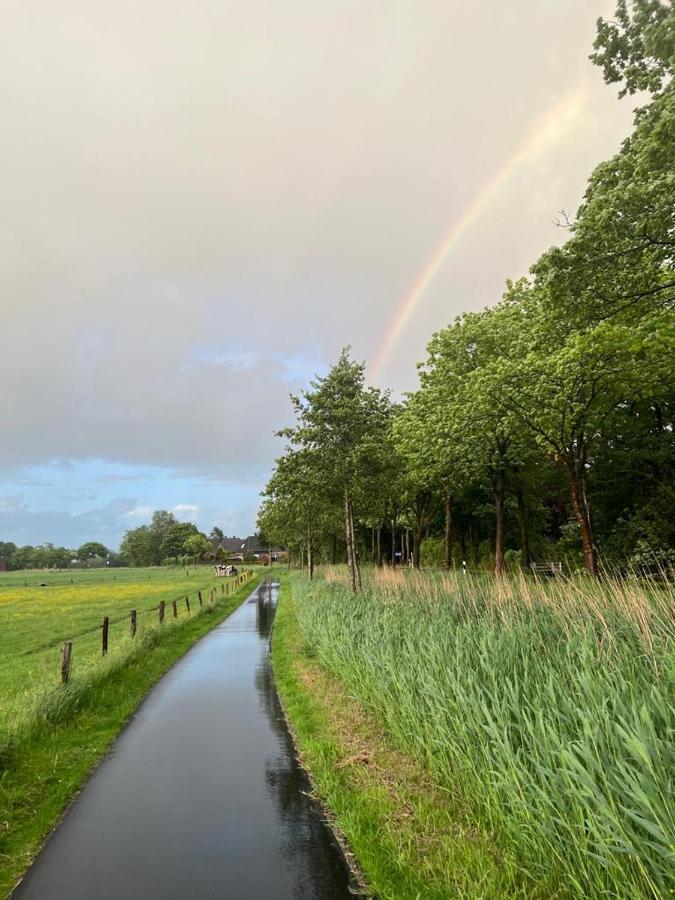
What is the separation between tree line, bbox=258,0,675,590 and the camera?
8602mm

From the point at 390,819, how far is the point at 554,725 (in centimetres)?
197

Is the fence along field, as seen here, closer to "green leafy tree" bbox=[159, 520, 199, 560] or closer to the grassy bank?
the grassy bank

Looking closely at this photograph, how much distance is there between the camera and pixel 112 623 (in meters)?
24.8

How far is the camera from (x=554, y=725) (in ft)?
13.2

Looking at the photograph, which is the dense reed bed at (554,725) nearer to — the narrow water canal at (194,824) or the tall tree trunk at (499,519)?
the narrow water canal at (194,824)

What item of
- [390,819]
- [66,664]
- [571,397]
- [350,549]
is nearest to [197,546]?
[350,549]

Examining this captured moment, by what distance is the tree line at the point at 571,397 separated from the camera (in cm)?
860

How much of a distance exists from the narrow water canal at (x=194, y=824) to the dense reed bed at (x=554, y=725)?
1411mm

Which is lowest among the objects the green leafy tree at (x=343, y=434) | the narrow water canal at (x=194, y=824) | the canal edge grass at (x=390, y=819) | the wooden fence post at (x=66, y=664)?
the narrow water canal at (x=194, y=824)

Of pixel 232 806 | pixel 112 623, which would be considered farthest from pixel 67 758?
pixel 112 623

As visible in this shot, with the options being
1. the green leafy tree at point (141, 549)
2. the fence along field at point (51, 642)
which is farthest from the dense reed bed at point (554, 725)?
the green leafy tree at point (141, 549)

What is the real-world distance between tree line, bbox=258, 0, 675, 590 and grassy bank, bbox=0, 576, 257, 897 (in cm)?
746

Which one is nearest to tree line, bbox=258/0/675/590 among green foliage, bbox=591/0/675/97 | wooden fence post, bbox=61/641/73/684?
green foliage, bbox=591/0/675/97

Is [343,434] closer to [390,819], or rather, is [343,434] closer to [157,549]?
[390,819]
